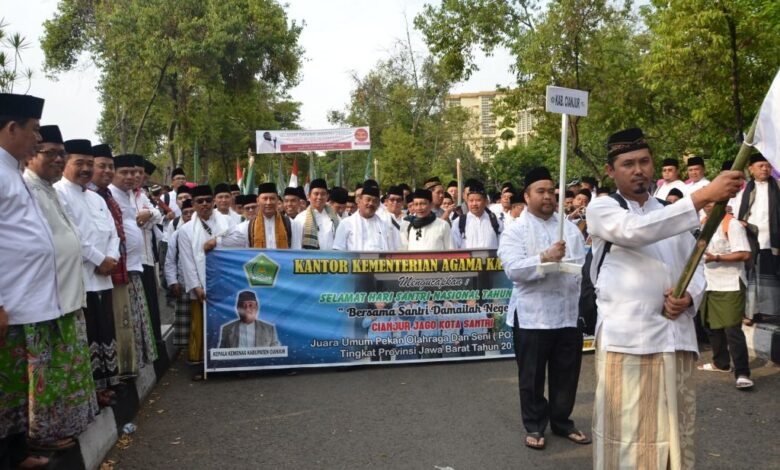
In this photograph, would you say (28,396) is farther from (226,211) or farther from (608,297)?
(226,211)

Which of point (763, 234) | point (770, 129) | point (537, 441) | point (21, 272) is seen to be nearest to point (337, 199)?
point (763, 234)

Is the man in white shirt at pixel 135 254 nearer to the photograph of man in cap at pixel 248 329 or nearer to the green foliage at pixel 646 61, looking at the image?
the photograph of man in cap at pixel 248 329

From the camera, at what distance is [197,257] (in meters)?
7.34

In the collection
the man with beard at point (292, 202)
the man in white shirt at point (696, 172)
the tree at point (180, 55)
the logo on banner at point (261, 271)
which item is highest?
the tree at point (180, 55)

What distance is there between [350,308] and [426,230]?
149 cm

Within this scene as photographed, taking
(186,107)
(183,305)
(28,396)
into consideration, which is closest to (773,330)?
(183,305)

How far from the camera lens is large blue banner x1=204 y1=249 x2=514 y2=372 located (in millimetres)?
7145

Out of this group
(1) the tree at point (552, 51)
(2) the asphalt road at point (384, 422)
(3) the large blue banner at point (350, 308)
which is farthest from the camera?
(1) the tree at point (552, 51)

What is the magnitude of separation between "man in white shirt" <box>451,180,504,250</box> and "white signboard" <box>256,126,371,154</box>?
836 centimetres

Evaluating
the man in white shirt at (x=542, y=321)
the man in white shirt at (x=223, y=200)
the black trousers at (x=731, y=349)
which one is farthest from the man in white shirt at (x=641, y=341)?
the man in white shirt at (x=223, y=200)

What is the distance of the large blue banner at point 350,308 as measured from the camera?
7145 millimetres

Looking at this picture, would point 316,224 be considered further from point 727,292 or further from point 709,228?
point 709,228

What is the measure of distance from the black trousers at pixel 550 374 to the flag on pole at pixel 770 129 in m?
2.40

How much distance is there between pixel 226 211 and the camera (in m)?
8.82
